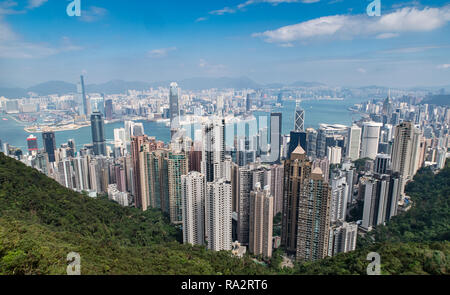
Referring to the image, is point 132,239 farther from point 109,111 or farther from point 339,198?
point 339,198

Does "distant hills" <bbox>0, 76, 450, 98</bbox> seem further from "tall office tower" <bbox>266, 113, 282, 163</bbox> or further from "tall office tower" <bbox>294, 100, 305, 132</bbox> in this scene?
"tall office tower" <bbox>294, 100, 305, 132</bbox>

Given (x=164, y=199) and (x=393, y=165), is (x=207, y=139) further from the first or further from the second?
(x=393, y=165)

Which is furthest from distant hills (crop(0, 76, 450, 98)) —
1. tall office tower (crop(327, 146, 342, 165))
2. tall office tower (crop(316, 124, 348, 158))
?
tall office tower (crop(327, 146, 342, 165))

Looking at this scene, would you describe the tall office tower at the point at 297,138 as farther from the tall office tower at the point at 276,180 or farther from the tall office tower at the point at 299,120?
the tall office tower at the point at 276,180
